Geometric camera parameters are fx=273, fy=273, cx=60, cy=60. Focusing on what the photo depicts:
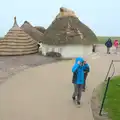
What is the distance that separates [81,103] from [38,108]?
166 cm

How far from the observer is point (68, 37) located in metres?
26.1

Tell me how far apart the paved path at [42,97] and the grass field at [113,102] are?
0.64 meters

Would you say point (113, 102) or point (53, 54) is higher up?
point (53, 54)

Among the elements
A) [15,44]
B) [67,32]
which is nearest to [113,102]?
[67,32]

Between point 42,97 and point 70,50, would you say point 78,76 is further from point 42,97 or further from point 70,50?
point 70,50

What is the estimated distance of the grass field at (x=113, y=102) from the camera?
858 cm

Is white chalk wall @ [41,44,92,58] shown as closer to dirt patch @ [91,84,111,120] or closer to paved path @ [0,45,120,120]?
paved path @ [0,45,120,120]

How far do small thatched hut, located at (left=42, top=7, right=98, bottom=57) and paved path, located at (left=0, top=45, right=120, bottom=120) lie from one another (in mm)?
9758

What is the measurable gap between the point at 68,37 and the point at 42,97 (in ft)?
52.0

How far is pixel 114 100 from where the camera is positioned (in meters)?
10.1

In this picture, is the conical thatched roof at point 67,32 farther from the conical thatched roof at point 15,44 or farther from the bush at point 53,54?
the conical thatched roof at point 15,44

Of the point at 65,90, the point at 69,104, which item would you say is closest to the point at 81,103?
the point at 69,104

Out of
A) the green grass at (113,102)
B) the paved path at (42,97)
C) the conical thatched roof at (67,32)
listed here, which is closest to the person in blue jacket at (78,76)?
the paved path at (42,97)

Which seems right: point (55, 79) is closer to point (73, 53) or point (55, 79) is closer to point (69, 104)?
point (69, 104)
